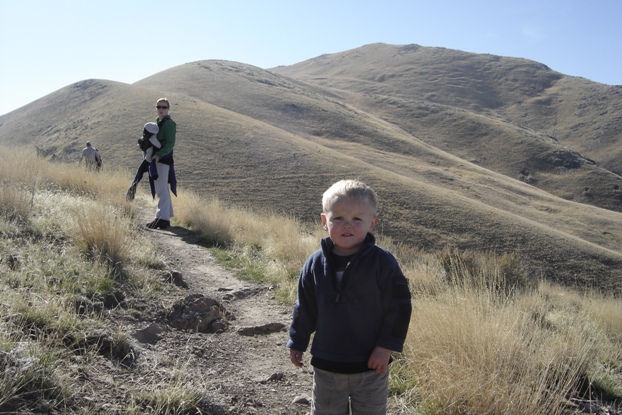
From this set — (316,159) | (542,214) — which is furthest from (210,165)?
(542,214)

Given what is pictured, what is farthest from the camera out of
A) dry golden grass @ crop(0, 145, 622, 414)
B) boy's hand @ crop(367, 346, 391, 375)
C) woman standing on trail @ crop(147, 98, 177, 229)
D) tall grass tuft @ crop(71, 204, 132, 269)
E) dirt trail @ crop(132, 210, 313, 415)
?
woman standing on trail @ crop(147, 98, 177, 229)

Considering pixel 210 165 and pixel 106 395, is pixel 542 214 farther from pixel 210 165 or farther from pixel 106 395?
pixel 106 395

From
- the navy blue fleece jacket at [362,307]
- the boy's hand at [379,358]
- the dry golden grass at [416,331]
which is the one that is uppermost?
the navy blue fleece jacket at [362,307]

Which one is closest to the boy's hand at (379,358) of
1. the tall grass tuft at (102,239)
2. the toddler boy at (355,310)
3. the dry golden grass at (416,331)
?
the toddler boy at (355,310)

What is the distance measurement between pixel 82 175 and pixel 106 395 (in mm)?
8316

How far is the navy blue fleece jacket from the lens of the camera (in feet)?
7.72

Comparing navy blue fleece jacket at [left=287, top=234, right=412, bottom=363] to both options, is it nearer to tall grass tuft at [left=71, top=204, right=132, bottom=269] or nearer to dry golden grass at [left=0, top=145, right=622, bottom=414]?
dry golden grass at [left=0, top=145, right=622, bottom=414]

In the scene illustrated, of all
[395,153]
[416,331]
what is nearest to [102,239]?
[416,331]

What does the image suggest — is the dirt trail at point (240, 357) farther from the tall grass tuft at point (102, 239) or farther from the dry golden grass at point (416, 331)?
the tall grass tuft at point (102, 239)

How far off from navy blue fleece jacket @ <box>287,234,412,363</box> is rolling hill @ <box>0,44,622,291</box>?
1870cm

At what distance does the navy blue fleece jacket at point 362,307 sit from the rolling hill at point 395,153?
18.7 meters

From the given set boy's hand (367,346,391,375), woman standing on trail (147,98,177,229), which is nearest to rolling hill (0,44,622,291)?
woman standing on trail (147,98,177,229)

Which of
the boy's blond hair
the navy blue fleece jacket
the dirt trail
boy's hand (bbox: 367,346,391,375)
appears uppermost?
the boy's blond hair

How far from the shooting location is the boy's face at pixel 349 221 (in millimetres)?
2430
